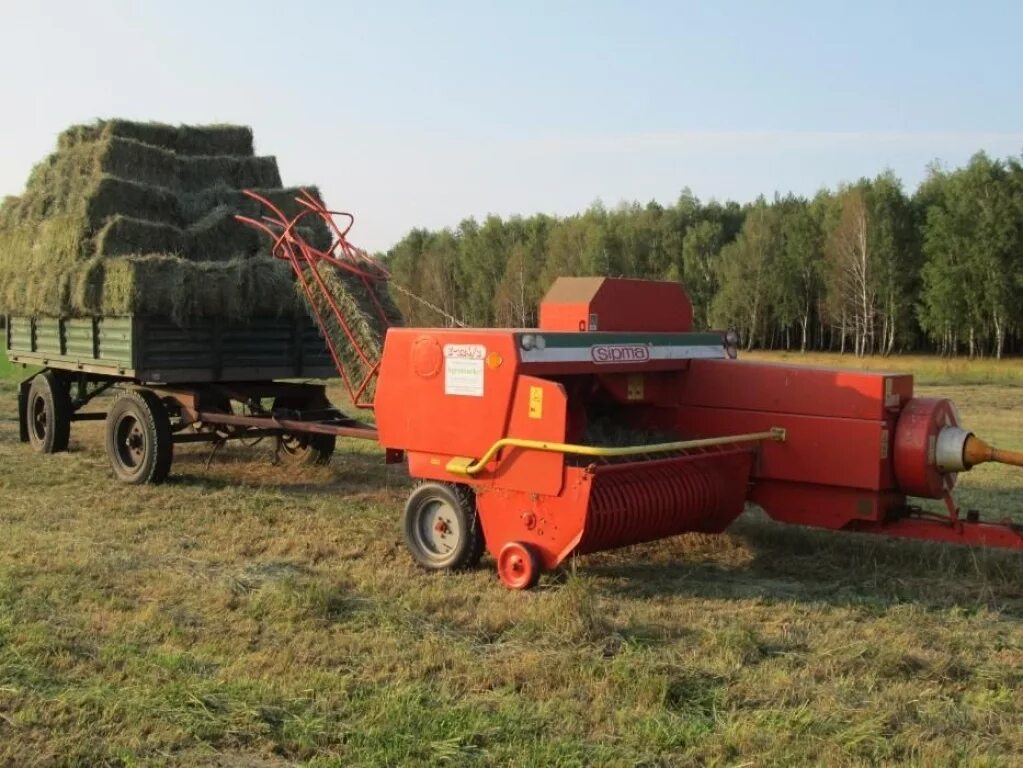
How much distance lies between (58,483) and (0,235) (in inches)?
137

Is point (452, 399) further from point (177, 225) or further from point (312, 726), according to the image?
point (177, 225)

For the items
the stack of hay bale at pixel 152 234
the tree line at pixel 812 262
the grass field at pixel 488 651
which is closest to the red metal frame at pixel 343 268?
the stack of hay bale at pixel 152 234

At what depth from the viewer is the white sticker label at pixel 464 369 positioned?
5.99 metres

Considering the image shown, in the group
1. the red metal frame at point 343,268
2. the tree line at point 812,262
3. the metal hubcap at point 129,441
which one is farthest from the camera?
the tree line at point 812,262

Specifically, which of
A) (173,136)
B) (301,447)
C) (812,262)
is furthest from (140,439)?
(812,262)

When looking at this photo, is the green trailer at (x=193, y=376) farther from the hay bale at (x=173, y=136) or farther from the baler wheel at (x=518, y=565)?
the baler wheel at (x=518, y=565)

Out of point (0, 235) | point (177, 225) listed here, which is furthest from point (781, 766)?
point (0, 235)

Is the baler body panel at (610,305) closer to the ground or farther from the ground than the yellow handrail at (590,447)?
farther from the ground

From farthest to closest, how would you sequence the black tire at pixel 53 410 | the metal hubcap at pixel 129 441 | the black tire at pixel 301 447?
the black tire at pixel 53 410
the black tire at pixel 301 447
the metal hubcap at pixel 129 441

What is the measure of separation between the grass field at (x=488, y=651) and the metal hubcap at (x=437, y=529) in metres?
0.20

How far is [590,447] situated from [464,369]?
97 cm

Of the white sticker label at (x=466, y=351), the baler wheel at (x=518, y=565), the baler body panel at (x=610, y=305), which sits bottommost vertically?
the baler wheel at (x=518, y=565)

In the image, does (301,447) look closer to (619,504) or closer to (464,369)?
(464,369)

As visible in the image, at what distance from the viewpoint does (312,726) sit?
12.1 ft
